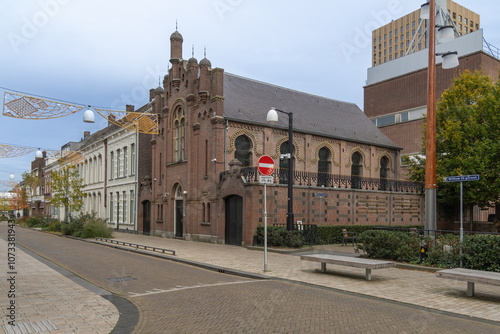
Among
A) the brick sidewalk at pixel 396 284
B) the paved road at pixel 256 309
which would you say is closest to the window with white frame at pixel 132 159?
the brick sidewalk at pixel 396 284

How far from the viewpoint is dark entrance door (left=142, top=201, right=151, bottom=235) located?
33.6 metres

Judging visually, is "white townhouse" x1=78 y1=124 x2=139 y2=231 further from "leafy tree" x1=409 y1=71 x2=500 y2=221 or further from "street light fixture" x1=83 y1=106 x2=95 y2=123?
"leafy tree" x1=409 y1=71 x2=500 y2=221

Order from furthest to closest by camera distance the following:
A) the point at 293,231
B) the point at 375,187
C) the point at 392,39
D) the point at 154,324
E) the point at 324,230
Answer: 1. the point at 392,39
2. the point at 375,187
3. the point at 324,230
4. the point at 293,231
5. the point at 154,324

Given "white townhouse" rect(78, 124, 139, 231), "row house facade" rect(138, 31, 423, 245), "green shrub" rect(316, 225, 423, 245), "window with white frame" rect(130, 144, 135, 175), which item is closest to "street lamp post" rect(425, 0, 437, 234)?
"green shrub" rect(316, 225, 423, 245)

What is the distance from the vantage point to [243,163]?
2619 cm

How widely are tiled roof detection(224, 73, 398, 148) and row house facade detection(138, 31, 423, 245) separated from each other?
0.11 meters

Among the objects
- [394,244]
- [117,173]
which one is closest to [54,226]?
[117,173]

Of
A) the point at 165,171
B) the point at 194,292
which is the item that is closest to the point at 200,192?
the point at 165,171

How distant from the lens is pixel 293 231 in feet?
63.0

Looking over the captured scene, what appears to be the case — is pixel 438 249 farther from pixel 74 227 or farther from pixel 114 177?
pixel 114 177

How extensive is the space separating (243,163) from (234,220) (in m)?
4.84

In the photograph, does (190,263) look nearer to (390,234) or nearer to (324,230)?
(390,234)

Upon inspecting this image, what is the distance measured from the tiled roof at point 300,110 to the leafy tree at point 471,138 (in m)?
7.44

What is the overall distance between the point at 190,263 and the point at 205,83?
13.9 meters
